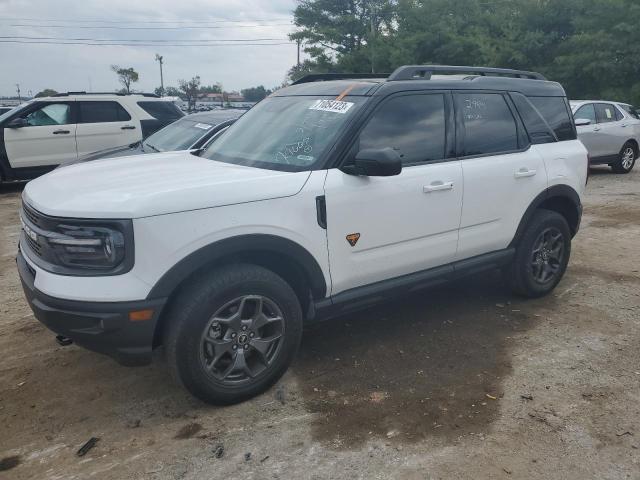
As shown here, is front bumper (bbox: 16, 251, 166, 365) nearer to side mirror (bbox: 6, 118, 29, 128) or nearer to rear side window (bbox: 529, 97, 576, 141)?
rear side window (bbox: 529, 97, 576, 141)

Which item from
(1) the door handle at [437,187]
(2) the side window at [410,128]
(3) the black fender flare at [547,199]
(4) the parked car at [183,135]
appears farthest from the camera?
(4) the parked car at [183,135]

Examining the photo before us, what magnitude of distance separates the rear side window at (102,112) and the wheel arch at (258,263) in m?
9.07

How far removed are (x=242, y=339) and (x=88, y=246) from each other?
3.18 feet

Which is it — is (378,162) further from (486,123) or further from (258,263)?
(486,123)

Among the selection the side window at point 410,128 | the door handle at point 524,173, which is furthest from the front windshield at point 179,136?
the door handle at point 524,173

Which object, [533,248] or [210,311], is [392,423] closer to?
[210,311]

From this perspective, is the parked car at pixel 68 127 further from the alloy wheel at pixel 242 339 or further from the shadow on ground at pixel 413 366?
the alloy wheel at pixel 242 339

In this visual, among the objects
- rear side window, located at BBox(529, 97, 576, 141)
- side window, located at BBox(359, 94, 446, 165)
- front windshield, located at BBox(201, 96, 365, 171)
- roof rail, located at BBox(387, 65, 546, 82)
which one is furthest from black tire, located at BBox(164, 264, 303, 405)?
rear side window, located at BBox(529, 97, 576, 141)

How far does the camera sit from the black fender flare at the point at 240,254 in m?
2.87

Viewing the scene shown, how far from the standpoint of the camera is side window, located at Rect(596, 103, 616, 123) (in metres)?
12.5

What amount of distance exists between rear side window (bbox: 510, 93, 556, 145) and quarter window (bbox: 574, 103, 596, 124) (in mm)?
8564

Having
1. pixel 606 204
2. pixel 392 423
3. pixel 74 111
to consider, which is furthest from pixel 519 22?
pixel 392 423

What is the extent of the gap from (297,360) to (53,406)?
60.3 inches

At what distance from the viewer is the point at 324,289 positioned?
346 cm
